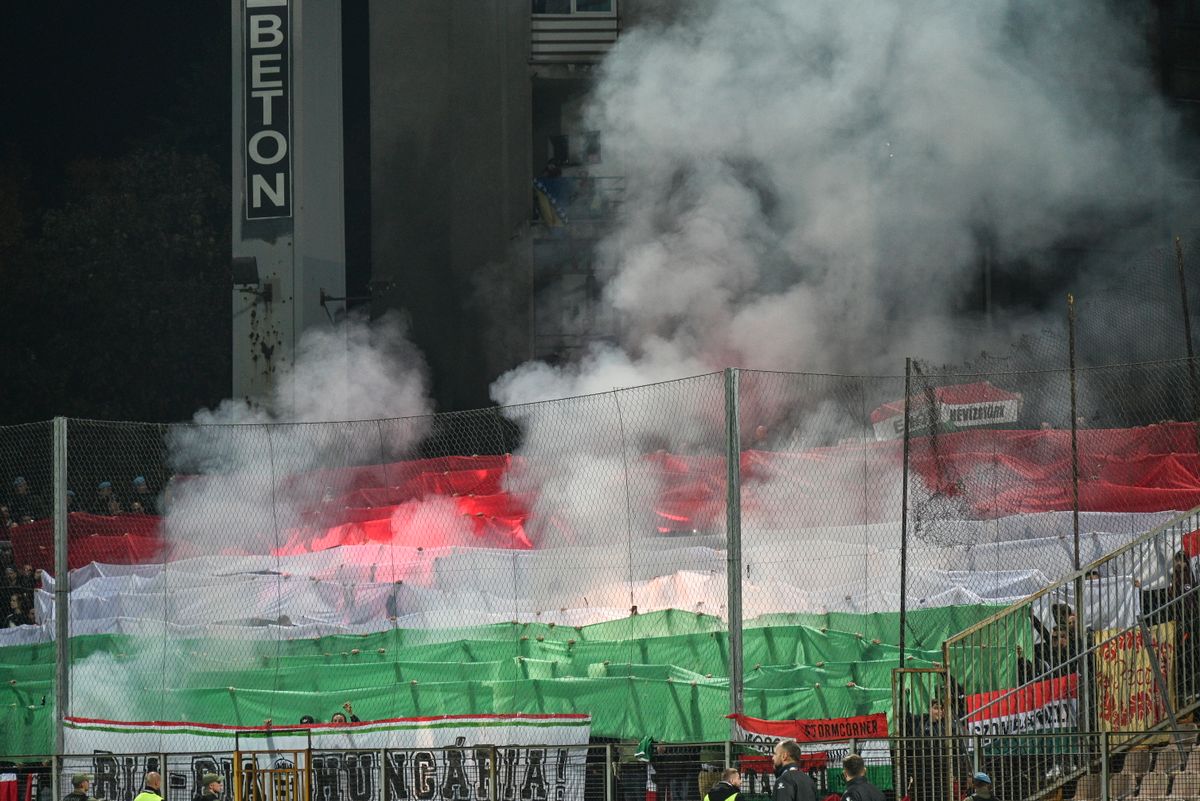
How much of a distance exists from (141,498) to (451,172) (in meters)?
15.9

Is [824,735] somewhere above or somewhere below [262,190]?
below

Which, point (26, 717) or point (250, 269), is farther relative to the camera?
point (250, 269)

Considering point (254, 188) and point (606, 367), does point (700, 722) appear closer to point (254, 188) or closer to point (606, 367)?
point (606, 367)

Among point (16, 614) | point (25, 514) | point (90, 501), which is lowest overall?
point (16, 614)

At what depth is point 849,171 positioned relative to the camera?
25375mm

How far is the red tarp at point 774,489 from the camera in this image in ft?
43.4

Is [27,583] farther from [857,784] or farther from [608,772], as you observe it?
[857,784]

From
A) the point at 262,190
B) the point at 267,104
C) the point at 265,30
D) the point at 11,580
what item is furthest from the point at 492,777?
the point at 265,30

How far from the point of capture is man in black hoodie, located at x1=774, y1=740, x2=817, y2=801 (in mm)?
8484

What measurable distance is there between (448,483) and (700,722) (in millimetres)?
5316

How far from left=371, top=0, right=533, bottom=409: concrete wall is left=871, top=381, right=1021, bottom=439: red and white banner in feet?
47.7

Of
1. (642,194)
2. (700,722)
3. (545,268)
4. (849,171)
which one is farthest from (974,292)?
(700,722)

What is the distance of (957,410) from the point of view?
1437 centimetres

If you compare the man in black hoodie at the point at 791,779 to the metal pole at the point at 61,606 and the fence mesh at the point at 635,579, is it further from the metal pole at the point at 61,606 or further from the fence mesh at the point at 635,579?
the metal pole at the point at 61,606
